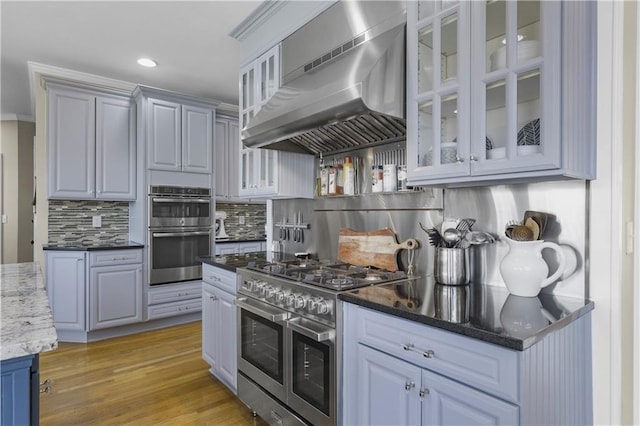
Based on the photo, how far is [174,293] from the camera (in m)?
4.14

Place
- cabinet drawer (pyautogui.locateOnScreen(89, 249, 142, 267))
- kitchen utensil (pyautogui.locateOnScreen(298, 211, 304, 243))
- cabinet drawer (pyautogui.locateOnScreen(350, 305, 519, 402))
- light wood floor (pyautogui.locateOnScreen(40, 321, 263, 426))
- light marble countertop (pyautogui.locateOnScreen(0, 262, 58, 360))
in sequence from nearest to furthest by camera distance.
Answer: light marble countertop (pyautogui.locateOnScreen(0, 262, 58, 360))
cabinet drawer (pyautogui.locateOnScreen(350, 305, 519, 402))
light wood floor (pyautogui.locateOnScreen(40, 321, 263, 426))
kitchen utensil (pyautogui.locateOnScreen(298, 211, 304, 243))
cabinet drawer (pyautogui.locateOnScreen(89, 249, 142, 267))

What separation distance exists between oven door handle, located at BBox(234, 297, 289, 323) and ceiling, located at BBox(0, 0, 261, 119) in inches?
80.8

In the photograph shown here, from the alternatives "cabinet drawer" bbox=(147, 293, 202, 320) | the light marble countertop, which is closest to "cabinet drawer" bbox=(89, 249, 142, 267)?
"cabinet drawer" bbox=(147, 293, 202, 320)

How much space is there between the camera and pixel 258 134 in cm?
231

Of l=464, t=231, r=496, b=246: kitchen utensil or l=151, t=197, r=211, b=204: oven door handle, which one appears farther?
l=151, t=197, r=211, b=204: oven door handle

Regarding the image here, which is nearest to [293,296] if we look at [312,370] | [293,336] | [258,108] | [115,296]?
[293,336]

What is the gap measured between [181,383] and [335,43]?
2.57 metres

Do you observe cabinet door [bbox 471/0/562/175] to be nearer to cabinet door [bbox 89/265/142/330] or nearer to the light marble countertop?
the light marble countertop

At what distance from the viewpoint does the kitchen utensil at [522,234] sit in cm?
149

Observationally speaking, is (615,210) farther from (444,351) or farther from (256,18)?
(256,18)

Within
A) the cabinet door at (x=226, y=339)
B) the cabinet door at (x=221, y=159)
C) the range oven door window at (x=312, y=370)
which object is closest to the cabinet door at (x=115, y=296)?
the cabinet door at (x=221, y=159)

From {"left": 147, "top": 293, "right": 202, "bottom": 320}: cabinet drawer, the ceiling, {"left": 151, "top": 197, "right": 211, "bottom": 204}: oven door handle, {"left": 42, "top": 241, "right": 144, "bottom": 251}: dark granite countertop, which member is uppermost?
the ceiling

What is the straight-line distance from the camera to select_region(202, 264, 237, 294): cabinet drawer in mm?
2441

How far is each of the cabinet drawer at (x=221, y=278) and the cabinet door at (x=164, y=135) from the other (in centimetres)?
184
